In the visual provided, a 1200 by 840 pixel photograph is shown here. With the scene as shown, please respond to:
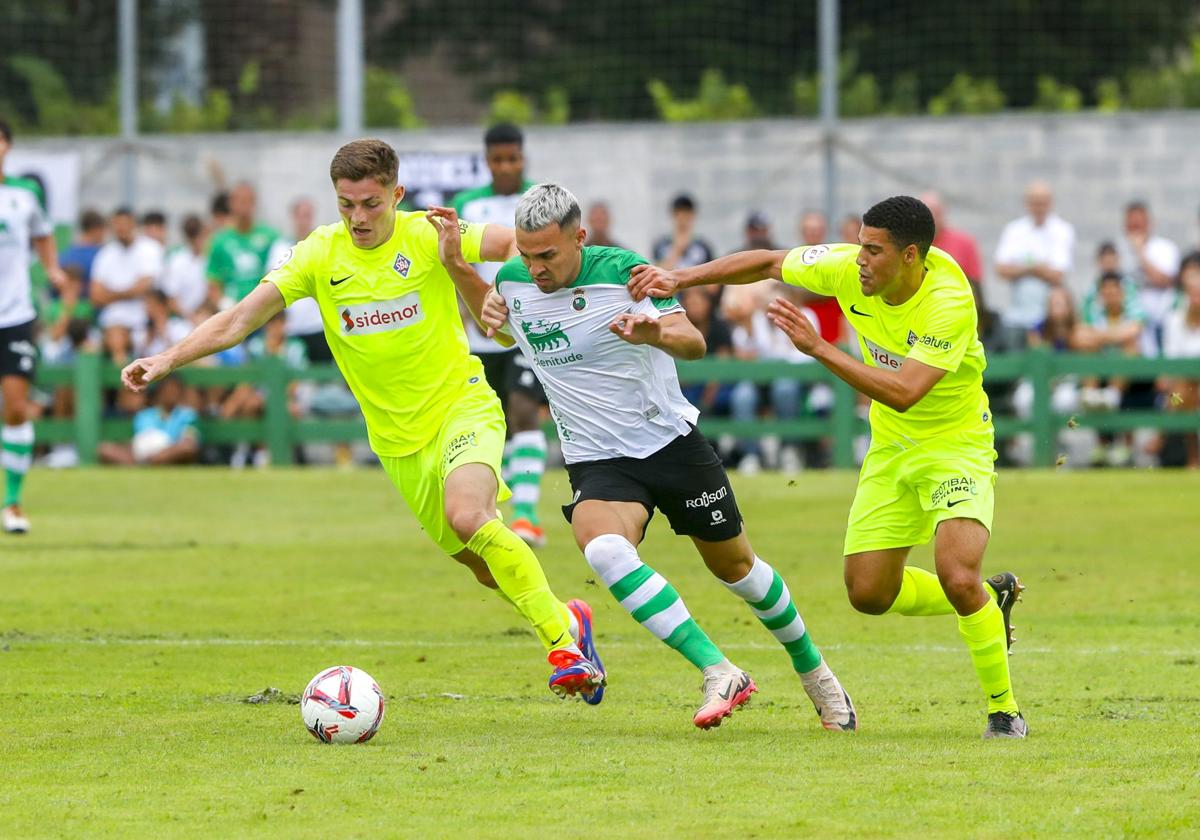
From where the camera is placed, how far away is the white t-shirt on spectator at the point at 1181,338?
1903 centimetres

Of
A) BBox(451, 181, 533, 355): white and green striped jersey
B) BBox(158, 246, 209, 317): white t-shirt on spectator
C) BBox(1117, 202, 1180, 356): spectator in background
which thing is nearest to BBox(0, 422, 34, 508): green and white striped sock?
BBox(451, 181, 533, 355): white and green striped jersey

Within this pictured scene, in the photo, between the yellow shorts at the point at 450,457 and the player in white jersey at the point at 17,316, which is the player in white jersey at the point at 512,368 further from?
the yellow shorts at the point at 450,457

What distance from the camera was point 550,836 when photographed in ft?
18.2

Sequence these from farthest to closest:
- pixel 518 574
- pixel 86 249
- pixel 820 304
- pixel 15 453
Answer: pixel 86 249 < pixel 820 304 < pixel 15 453 < pixel 518 574

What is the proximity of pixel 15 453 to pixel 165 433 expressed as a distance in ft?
20.1

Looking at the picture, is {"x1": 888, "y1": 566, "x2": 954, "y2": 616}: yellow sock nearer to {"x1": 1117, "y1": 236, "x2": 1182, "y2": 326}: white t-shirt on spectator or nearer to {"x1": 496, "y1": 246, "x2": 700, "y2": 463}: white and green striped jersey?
{"x1": 496, "y1": 246, "x2": 700, "y2": 463}: white and green striped jersey

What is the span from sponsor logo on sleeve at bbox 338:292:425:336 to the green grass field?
1.51 metres

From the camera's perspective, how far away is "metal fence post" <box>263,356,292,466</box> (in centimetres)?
2036

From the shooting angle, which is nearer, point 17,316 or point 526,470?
point 526,470

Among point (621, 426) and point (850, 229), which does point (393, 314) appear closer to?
point (621, 426)

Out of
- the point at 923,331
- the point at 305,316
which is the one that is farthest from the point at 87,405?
the point at 923,331

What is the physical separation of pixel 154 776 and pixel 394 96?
18.7 m

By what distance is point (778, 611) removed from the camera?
7.71m

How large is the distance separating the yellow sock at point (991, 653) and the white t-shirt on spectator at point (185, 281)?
15.3 m
